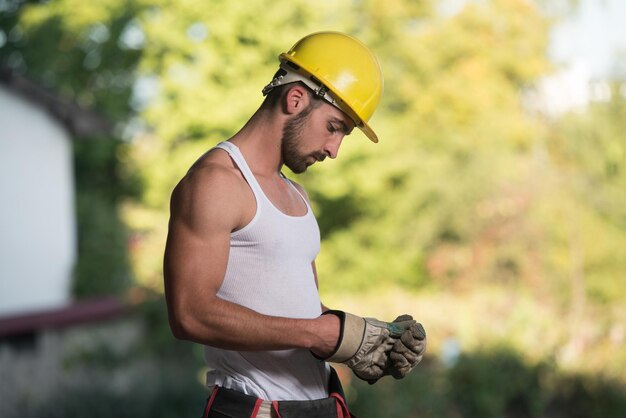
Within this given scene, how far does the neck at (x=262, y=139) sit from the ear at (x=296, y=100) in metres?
0.04

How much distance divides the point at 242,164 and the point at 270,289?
0.36 meters

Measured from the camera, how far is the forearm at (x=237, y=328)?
2502mm

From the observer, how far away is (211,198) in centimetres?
254

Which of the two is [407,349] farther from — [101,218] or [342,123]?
[101,218]

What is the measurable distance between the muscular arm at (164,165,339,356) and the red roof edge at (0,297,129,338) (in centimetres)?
1235

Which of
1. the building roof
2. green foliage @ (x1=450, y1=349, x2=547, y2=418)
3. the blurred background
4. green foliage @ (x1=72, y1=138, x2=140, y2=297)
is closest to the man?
the blurred background

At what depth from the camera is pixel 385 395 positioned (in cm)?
822

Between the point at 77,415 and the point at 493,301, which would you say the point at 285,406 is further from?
the point at 493,301

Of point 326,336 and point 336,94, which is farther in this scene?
point 336,94

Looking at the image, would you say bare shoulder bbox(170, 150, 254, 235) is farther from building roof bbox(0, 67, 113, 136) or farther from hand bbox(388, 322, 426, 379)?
building roof bbox(0, 67, 113, 136)

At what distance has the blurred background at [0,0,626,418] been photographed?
10086mm

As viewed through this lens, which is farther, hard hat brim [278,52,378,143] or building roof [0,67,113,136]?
building roof [0,67,113,136]

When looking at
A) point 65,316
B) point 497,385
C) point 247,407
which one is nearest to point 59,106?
point 65,316

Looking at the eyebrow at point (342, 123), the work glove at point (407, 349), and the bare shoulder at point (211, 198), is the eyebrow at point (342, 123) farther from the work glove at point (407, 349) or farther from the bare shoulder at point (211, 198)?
the work glove at point (407, 349)
